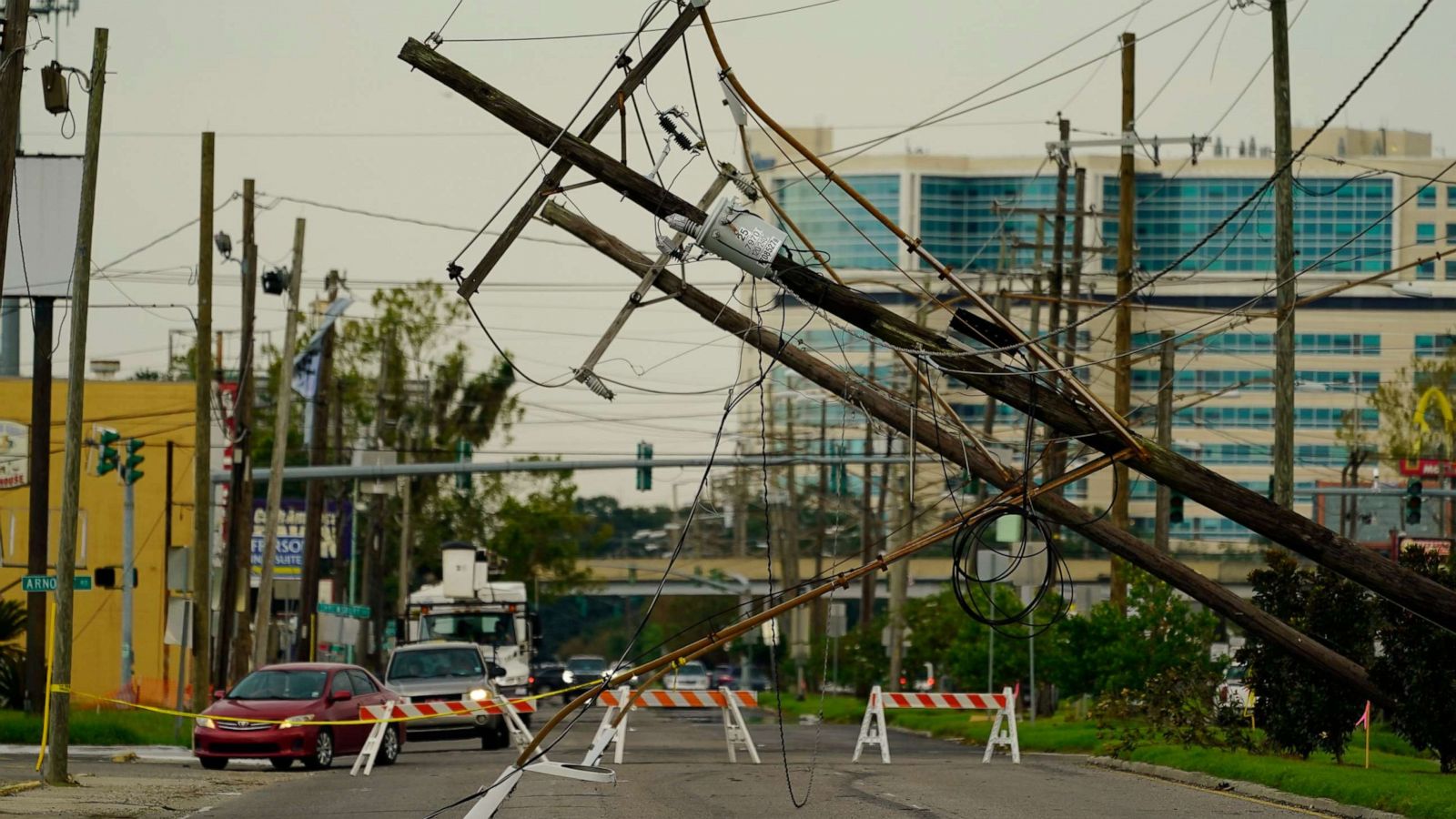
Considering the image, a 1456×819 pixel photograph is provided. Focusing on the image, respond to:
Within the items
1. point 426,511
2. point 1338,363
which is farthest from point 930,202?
point 426,511

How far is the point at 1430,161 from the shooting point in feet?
497

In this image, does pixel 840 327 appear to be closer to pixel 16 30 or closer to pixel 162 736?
pixel 16 30

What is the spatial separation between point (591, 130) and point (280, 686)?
11676 mm

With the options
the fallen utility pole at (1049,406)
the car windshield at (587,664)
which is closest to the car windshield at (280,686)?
the fallen utility pole at (1049,406)

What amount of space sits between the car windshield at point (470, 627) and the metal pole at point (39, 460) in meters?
15.9

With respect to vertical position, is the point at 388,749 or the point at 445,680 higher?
the point at 445,680

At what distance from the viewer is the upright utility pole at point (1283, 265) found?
27.1 meters

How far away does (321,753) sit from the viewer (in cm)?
2616

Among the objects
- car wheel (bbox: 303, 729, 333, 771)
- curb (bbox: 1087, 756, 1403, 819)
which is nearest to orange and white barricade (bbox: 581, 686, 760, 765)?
car wheel (bbox: 303, 729, 333, 771)

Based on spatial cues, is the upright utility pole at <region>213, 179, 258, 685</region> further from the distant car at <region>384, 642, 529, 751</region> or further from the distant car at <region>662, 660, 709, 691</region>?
the distant car at <region>662, 660, 709, 691</region>

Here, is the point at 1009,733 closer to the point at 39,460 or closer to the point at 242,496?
the point at 39,460

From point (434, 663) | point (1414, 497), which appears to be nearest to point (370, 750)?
point (434, 663)

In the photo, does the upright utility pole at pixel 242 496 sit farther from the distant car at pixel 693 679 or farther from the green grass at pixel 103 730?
the distant car at pixel 693 679

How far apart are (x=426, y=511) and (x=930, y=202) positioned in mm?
109750
